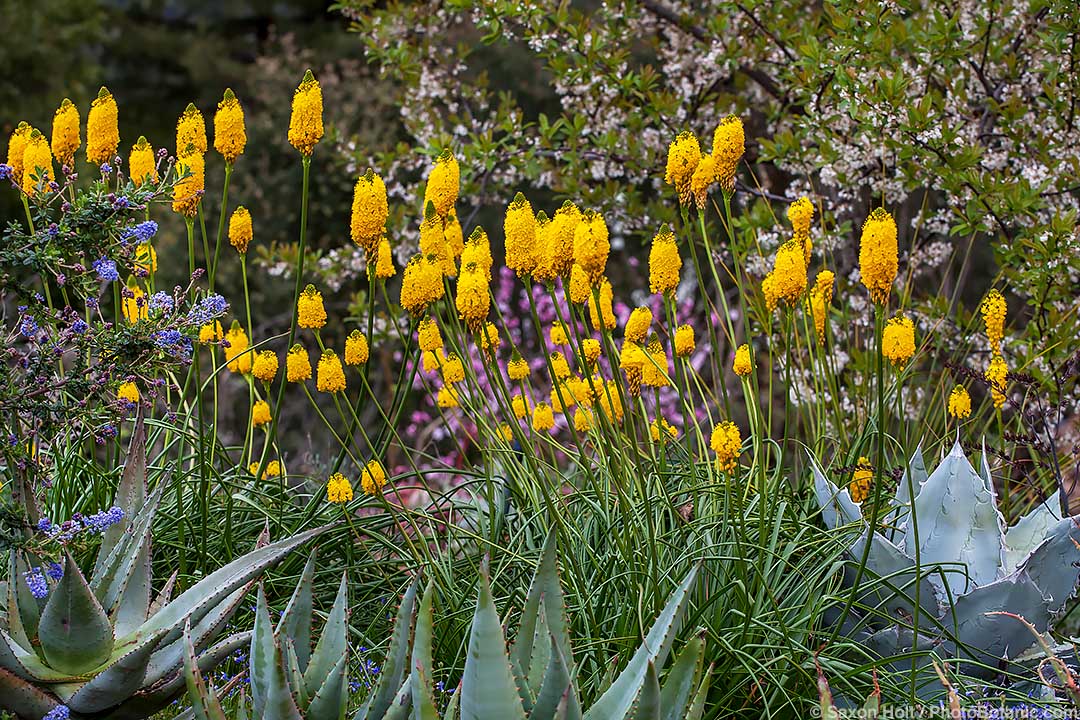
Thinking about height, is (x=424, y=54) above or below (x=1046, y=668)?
above

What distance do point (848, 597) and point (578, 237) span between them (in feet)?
3.64

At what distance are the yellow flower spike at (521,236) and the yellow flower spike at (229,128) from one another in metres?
0.99

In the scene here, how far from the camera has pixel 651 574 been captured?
118 inches

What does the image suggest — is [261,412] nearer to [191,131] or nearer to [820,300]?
[191,131]

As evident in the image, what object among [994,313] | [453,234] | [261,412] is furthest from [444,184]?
[994,313]

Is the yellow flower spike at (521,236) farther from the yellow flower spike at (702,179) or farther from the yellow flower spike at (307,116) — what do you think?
the yellow flower spike at (307,116)

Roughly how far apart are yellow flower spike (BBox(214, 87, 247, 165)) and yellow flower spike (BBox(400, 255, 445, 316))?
27.9 inches

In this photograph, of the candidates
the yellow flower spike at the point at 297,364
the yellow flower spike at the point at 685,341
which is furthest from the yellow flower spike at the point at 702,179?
the yellow flower spike at the point at 297,364

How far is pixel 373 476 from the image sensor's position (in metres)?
3.48

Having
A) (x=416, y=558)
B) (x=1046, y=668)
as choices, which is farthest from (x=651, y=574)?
(x=1046, y=668)

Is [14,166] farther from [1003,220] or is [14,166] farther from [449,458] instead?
[449,458]

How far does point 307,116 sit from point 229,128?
1.11 ft

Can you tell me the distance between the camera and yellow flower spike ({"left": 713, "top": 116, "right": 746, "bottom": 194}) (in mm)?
3035

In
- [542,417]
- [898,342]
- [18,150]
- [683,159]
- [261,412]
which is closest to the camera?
[898,342]
